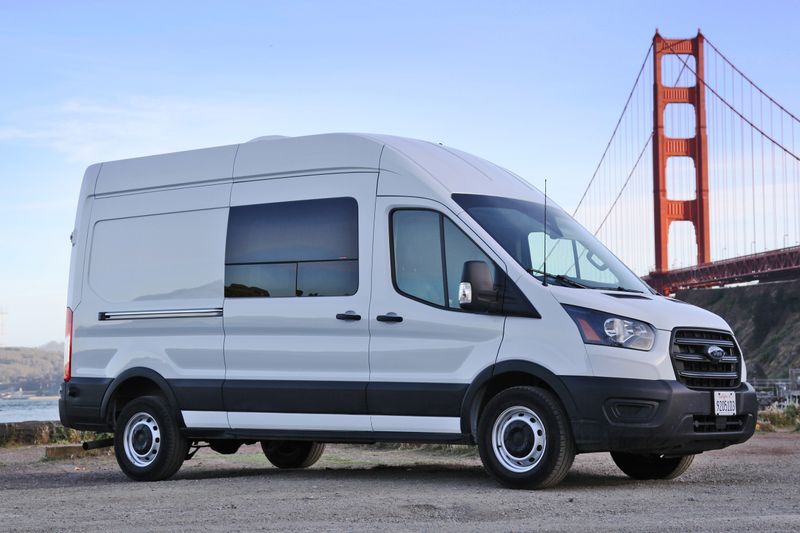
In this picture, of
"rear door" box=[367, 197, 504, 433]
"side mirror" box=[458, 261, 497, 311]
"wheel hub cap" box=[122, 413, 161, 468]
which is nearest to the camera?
"side mirror" box=[458, 261, 497, 311]

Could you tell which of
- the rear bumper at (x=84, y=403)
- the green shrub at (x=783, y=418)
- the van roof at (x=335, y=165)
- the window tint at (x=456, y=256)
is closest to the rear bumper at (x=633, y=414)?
the window tint at (x=456, y=256)

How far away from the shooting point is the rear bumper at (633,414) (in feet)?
27.1

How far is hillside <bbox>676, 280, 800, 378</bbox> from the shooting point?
80.0 meters

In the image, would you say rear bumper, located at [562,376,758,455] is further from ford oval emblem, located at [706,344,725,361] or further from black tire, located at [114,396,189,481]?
black tire, located at [114,396,189,481]

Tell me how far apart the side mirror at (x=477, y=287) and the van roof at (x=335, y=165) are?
2.74ft

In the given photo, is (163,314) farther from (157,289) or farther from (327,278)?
(327,278)

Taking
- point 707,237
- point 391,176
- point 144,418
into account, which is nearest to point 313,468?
point 144,418

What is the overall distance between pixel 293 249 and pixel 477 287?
73.1 inches

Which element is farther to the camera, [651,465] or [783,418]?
[783,418]

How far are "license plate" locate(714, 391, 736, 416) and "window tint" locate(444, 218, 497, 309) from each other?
1876mm

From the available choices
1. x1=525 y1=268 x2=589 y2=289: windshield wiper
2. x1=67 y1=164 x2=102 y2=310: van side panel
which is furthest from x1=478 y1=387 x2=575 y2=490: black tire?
x1=67 y1=164 x2=102 y2=310: van side panel

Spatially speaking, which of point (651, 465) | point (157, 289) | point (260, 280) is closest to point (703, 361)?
point (651, 465)

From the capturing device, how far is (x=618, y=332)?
834cm

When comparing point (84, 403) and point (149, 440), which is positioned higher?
point (84, 403)
